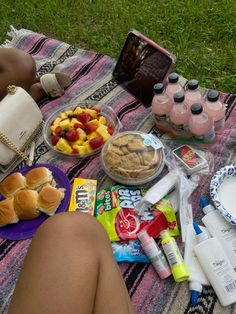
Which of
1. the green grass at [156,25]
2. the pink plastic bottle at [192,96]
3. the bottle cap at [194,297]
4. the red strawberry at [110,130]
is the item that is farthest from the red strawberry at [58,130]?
the bottle cap at [194,297]

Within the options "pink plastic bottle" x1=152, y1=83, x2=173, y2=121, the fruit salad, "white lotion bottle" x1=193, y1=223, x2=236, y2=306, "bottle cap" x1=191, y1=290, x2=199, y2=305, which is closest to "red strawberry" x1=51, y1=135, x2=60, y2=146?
the fruit salad

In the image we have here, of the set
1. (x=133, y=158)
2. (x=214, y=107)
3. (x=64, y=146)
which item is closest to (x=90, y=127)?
(x=64, y=146)

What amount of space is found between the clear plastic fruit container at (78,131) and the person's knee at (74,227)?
0.58 m

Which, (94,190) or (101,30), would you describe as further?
(101,30)

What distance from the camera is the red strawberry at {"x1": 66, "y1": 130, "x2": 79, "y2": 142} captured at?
1870 millimetres

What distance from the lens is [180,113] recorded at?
176 cm

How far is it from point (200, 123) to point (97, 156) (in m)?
0.49

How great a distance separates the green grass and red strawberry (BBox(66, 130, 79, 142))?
0.73 m

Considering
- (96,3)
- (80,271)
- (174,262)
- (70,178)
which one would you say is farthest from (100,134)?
(96,3)

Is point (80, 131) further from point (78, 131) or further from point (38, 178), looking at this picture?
point (38, 178)

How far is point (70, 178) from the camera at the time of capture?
1829mm

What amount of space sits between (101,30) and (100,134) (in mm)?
1010

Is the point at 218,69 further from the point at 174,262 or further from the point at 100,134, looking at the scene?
the point at 174,262

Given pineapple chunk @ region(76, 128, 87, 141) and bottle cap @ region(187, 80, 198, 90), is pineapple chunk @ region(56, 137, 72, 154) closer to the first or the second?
pineapple chunk @ region(76, 128, 87, 141)
